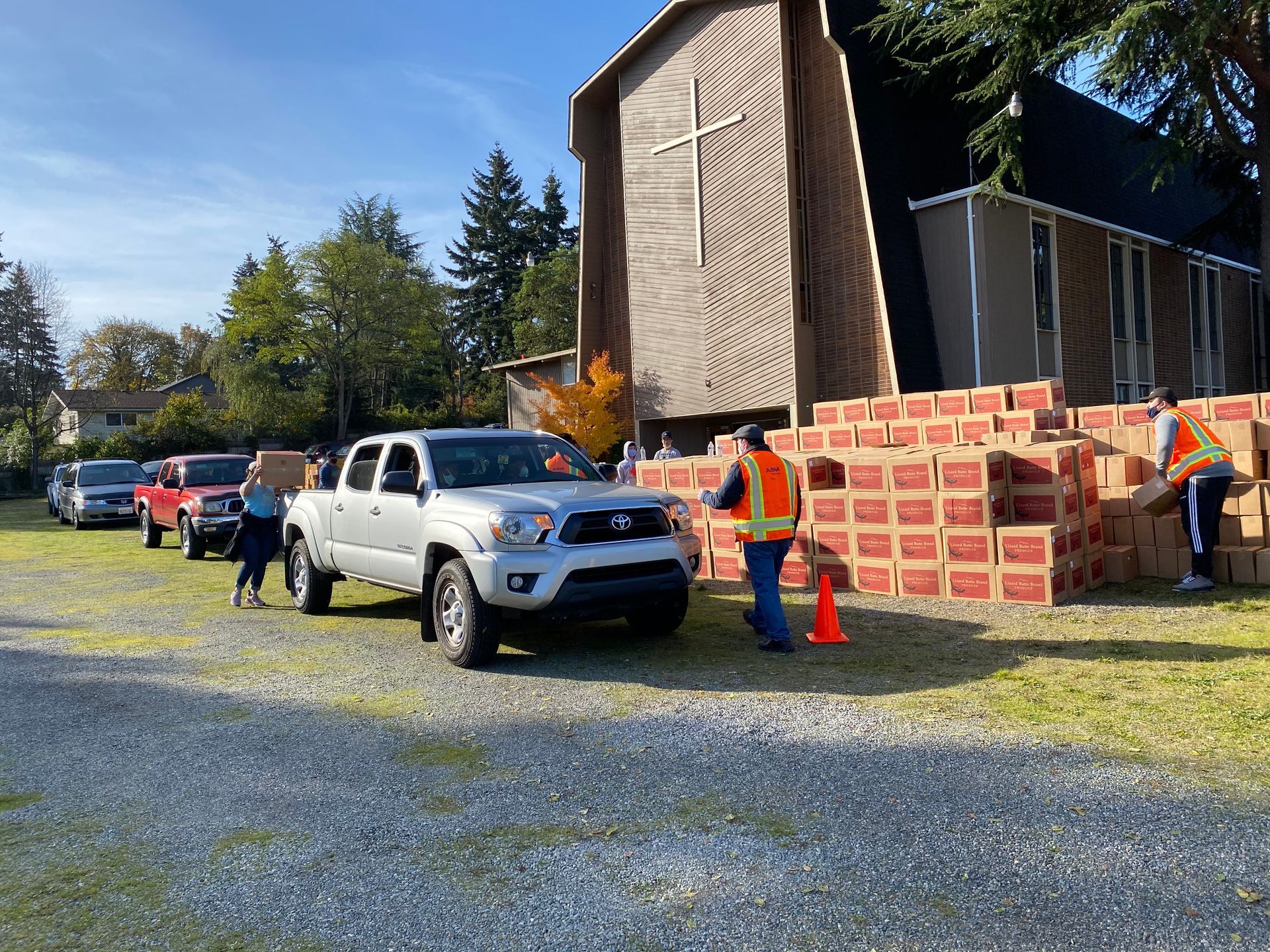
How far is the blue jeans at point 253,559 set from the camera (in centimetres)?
1063

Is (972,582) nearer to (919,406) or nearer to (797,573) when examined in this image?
(797,573)

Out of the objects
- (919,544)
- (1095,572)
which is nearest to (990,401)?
(1095,572)

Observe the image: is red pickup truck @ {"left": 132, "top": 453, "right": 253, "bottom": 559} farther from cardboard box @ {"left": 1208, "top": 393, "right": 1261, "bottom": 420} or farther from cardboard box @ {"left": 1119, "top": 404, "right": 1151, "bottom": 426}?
cardboard box @ {"left": 1208, "top": 393, "right": 1261, "bottom": 420}

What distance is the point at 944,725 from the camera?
17.3 ft

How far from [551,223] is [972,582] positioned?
55.0 m

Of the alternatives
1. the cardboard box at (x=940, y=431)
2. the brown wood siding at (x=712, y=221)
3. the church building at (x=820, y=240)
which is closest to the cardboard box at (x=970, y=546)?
the cardboard box at (x=940, y=431)

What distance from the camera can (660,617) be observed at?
7.97 metres

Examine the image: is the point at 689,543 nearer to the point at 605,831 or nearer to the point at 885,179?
the point at 605,831

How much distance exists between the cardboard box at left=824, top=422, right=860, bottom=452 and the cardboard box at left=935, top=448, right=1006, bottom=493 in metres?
3.22

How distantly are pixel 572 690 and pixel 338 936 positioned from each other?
3.31 meters

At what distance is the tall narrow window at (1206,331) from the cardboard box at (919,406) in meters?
19.7

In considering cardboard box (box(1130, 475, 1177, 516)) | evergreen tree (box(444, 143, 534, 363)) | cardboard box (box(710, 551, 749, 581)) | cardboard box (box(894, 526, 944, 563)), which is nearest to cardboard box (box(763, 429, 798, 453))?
cardboard box (box(710, 551, 749, 581))

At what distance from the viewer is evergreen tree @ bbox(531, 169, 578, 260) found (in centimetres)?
6019

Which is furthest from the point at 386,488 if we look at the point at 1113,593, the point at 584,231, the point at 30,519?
the point at 30,519
